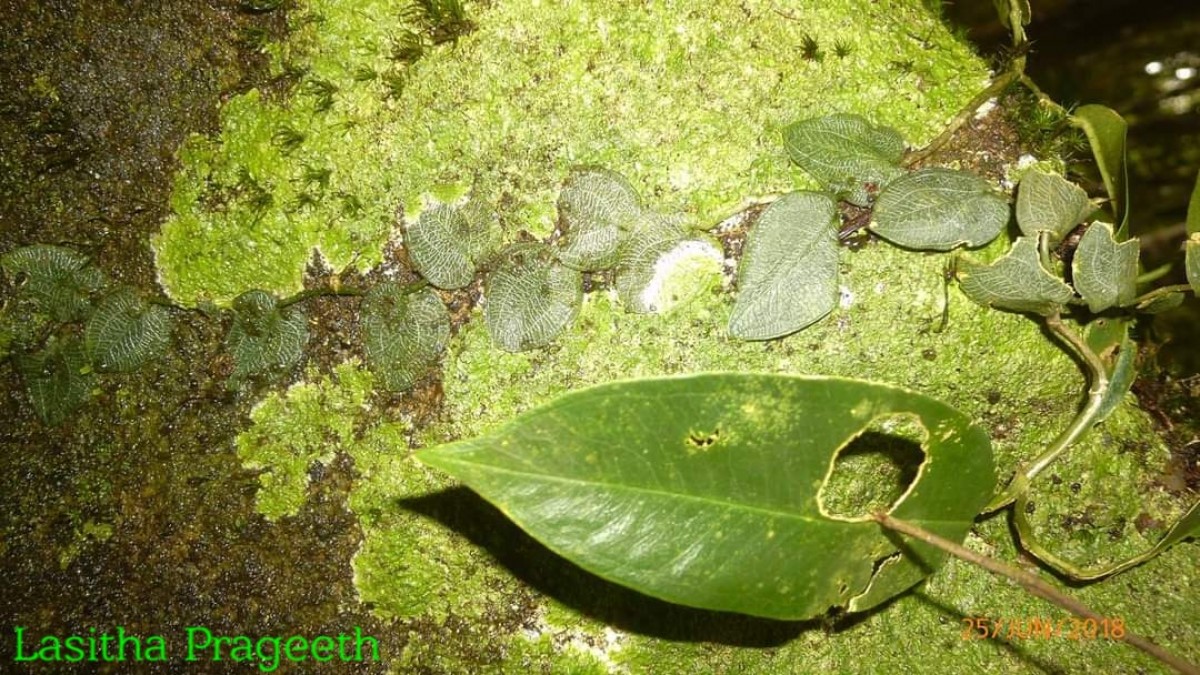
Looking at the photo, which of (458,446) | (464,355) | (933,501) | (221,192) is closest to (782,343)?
(933,501)

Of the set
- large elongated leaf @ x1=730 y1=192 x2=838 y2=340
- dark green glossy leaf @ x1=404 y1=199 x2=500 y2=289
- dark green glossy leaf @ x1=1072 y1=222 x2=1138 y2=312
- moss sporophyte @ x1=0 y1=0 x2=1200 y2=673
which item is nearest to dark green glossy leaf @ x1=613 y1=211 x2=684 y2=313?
moss sporophyte @ x1=0 y1=0 x2=1200 y2=673

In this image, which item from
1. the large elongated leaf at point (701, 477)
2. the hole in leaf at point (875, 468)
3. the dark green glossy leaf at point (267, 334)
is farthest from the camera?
the dark green glossy leaf at point (267, 334)

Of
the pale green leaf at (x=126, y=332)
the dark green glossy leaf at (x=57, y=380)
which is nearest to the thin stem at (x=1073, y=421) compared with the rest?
the pale green leaf at (x=126, y=332)

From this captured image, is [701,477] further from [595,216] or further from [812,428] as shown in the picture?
[595,216]

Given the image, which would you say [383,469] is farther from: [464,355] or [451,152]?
[451,152]
